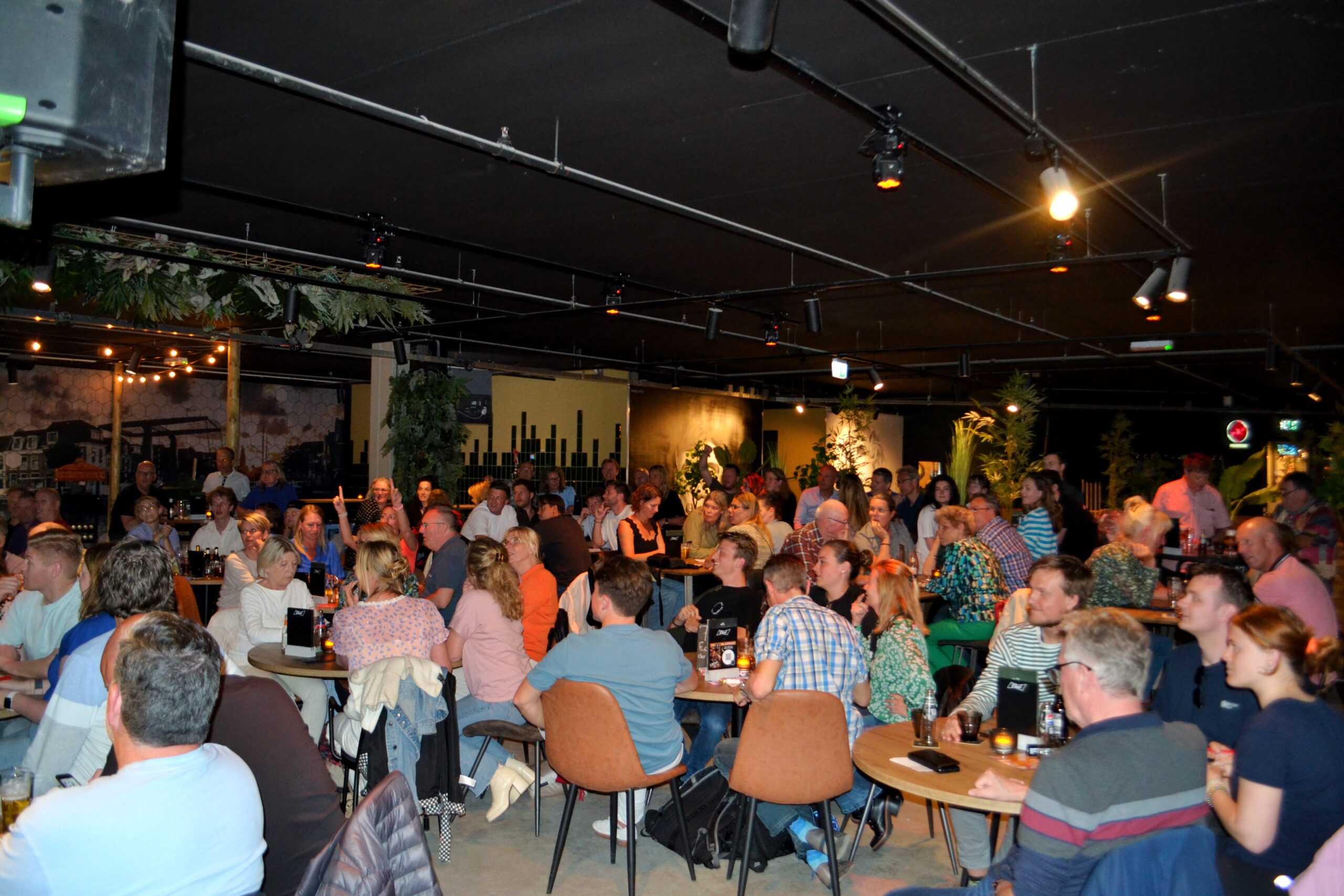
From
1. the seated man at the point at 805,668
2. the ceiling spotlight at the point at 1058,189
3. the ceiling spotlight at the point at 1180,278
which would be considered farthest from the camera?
the ceiling spotlight at the point at 1180,278

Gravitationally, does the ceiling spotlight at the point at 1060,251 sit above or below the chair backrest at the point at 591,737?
above

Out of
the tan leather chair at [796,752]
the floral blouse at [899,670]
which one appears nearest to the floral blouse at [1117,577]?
the floral blouse at [899,670]

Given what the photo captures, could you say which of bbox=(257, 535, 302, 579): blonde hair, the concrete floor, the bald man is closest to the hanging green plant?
bbox=(257, 535, 302, 579): blonde hair

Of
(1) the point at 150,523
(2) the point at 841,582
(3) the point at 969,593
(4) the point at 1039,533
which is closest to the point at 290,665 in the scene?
(2) the point at 841,582

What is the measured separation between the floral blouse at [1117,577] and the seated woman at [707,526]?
357cm

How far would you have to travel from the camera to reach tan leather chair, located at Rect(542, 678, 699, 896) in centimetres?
367

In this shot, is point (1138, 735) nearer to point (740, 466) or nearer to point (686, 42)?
point (686, 42)

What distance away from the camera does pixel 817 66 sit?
4.48m

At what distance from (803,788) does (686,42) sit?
320cm

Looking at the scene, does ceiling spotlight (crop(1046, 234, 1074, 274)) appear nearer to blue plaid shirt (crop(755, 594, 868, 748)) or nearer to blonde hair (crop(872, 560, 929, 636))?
blonde hair (crop(872, 560, 929, 636))

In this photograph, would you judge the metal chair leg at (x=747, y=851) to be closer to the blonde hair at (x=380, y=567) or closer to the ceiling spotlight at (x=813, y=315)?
the blonde hair at (x=380, y=567)

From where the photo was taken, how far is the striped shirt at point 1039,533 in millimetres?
7098

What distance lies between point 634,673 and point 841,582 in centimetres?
154

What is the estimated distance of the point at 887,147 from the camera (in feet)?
16.0
